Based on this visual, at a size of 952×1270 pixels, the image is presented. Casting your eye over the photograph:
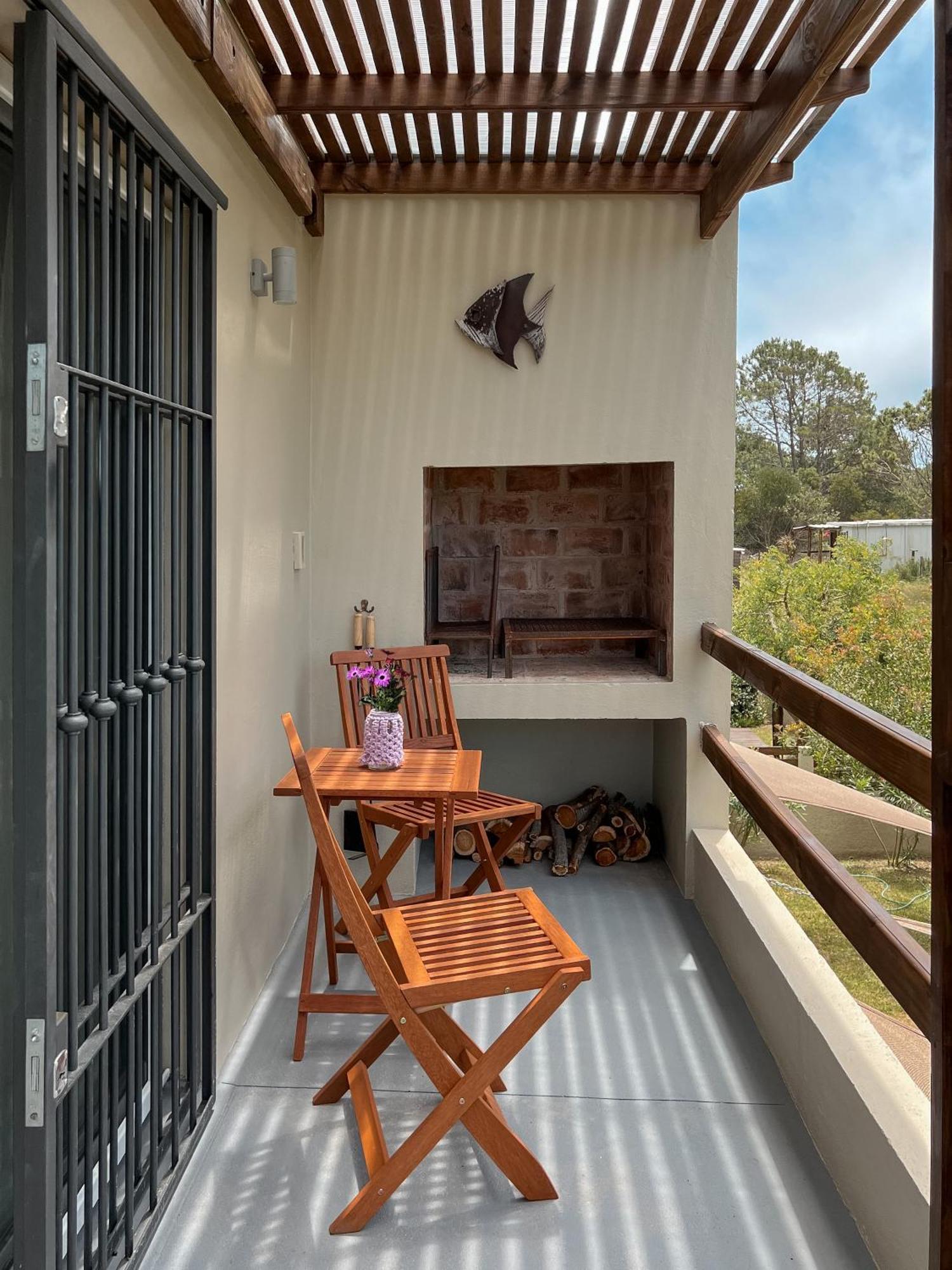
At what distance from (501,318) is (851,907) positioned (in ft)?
9.50

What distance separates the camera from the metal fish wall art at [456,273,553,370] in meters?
4.42

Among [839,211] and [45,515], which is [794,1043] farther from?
[839,211]

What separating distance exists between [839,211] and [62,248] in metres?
35.8

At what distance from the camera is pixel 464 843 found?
16.4ft

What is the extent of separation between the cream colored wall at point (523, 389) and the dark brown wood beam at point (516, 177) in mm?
126

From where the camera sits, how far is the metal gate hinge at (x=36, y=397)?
1.74 meters

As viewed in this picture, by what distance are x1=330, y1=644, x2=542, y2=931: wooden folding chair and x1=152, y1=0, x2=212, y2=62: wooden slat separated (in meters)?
2.18

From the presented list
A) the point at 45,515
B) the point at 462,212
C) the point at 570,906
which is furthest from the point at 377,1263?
the point at 462,212

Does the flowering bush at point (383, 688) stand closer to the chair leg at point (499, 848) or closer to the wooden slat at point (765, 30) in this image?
the chair leg at point (499, 848)

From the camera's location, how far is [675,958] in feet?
12.6

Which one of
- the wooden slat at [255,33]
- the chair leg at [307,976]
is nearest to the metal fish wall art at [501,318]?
the wooden slat at [255,33]

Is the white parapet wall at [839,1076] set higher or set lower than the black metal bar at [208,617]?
lower

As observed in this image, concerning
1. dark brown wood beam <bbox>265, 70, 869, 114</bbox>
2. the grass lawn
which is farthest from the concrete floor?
the grass lawn

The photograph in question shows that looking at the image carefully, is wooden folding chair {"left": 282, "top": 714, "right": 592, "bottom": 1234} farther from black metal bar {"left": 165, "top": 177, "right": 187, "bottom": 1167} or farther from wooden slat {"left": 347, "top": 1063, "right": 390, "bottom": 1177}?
black metal bar {"left": 165, "top": 177, "right": 187, "bottom": 1167}
